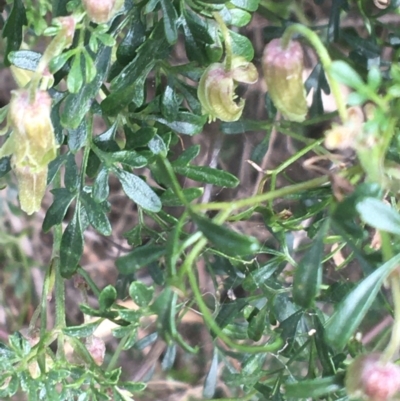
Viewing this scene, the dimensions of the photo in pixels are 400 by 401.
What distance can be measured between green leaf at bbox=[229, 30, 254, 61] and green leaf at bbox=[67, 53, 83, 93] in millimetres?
137

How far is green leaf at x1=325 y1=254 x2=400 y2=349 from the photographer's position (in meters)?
0.32

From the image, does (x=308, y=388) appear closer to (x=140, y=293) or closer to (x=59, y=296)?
(x=140, y=293)

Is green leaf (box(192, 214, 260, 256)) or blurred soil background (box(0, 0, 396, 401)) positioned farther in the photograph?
blurred soil background (box(0, 0, 396, 401))

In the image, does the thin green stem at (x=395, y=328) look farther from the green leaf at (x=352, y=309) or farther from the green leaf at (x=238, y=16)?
the green leaf at (x=238, y=16)

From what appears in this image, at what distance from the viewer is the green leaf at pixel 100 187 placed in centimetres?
44

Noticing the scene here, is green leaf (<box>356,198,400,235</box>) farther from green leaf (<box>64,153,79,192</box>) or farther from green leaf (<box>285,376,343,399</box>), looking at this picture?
green leaf (<box>64,153,79,192</box>)

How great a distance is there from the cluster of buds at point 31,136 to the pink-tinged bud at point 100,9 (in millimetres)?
60

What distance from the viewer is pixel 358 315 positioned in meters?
0.32

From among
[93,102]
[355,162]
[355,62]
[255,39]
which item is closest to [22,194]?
[93,102]

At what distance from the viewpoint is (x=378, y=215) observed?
1.01 ft

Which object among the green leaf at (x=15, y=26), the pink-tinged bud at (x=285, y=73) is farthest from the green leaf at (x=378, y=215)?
the green leaf at (x=15, y=26)

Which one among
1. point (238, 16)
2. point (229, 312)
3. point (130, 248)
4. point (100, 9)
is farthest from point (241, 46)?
point (130, 248)

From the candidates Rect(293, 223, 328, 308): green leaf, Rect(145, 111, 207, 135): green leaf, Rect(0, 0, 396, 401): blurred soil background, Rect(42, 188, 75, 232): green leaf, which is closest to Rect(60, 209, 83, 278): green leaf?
Rect(42, 188, 75, 232): green leaf

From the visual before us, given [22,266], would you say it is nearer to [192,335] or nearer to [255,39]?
[192,335]
